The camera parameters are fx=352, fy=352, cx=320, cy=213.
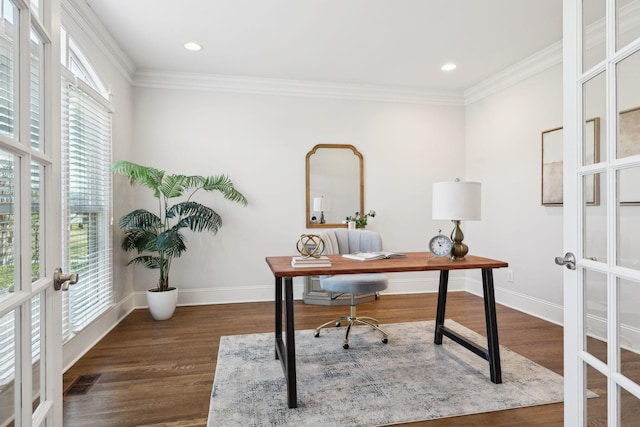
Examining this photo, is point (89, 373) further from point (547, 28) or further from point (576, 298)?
point (547, 28)

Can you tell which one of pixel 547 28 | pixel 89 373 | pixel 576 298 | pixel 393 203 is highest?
pixel 547 28

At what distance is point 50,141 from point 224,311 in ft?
9.78

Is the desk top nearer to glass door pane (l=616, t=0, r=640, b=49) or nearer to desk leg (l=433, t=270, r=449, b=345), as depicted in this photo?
desk leg (l=433, t=270, r=449, b=345)

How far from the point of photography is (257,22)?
289 cm

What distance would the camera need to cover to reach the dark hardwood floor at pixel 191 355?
181cm

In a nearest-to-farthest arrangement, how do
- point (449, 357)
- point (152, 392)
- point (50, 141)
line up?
point (50, 141) < point (152, 392) < point (449, 357)

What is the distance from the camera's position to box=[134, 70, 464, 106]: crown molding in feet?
12.8

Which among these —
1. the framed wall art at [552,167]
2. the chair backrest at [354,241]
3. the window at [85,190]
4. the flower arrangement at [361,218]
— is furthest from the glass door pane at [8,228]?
the framed wall art at [552,167]

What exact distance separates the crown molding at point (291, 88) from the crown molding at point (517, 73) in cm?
27

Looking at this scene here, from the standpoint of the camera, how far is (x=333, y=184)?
A: 14.2ft

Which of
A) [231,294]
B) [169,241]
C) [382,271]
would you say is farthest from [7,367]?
[231,294]

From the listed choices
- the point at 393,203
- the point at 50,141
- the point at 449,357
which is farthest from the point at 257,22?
the point at 449,357

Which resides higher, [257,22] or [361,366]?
[257,22]

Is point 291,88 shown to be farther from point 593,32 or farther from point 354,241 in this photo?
point 593,32
